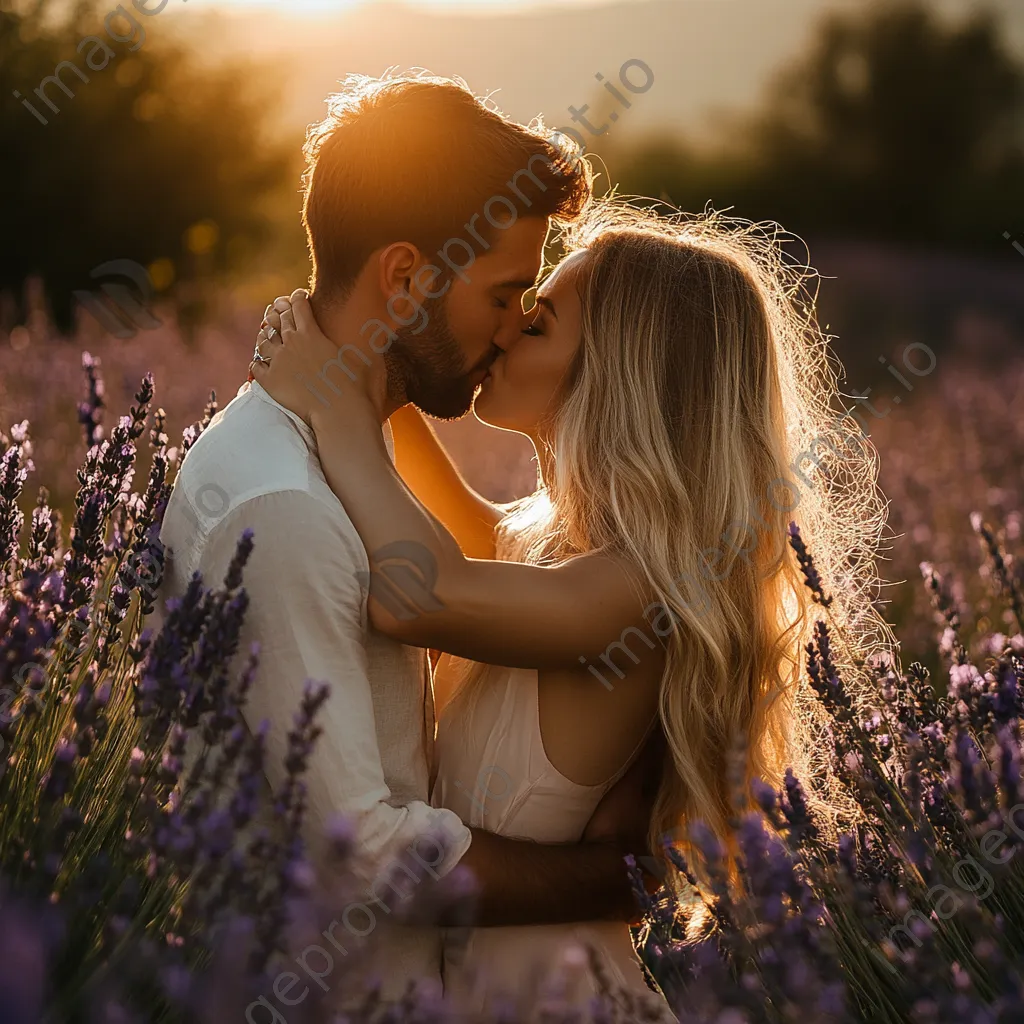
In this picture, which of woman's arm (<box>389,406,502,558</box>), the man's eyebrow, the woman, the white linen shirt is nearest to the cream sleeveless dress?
the woman

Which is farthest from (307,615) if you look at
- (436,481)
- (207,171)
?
(207,171)

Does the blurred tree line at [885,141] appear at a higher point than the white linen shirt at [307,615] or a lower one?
lower

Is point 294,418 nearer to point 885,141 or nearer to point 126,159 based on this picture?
point 126,159

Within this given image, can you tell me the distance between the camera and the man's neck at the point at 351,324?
239 cm

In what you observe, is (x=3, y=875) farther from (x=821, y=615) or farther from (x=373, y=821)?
(x=821, y=615)

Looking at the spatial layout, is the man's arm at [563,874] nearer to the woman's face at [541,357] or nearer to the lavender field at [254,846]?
the lavender field at [254,846]

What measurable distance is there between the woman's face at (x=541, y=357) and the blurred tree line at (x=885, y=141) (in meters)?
16.4

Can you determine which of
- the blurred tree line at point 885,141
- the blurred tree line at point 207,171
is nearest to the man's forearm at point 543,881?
the blurred tree line at point 207,171

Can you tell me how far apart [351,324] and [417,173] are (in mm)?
336

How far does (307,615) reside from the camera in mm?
1884

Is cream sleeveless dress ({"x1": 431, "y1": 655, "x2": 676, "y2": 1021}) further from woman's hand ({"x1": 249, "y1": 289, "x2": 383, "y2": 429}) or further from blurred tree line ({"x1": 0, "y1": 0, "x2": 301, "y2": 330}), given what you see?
blurred tree line ({"x1": 0, "y1": 0, "x2": 301, "y2": 330})

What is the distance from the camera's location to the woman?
216 centimetres

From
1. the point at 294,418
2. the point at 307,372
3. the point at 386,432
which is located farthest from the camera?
the point at 386,432

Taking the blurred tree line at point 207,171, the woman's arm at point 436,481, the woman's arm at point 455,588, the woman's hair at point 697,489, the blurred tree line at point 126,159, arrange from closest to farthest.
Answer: the woman's arm at point 455,588
the woman's hair at point 697,489
the woman's arm at point 436,481
the blurred tree line at point 126,159
the blurred tree line at point 207,171
